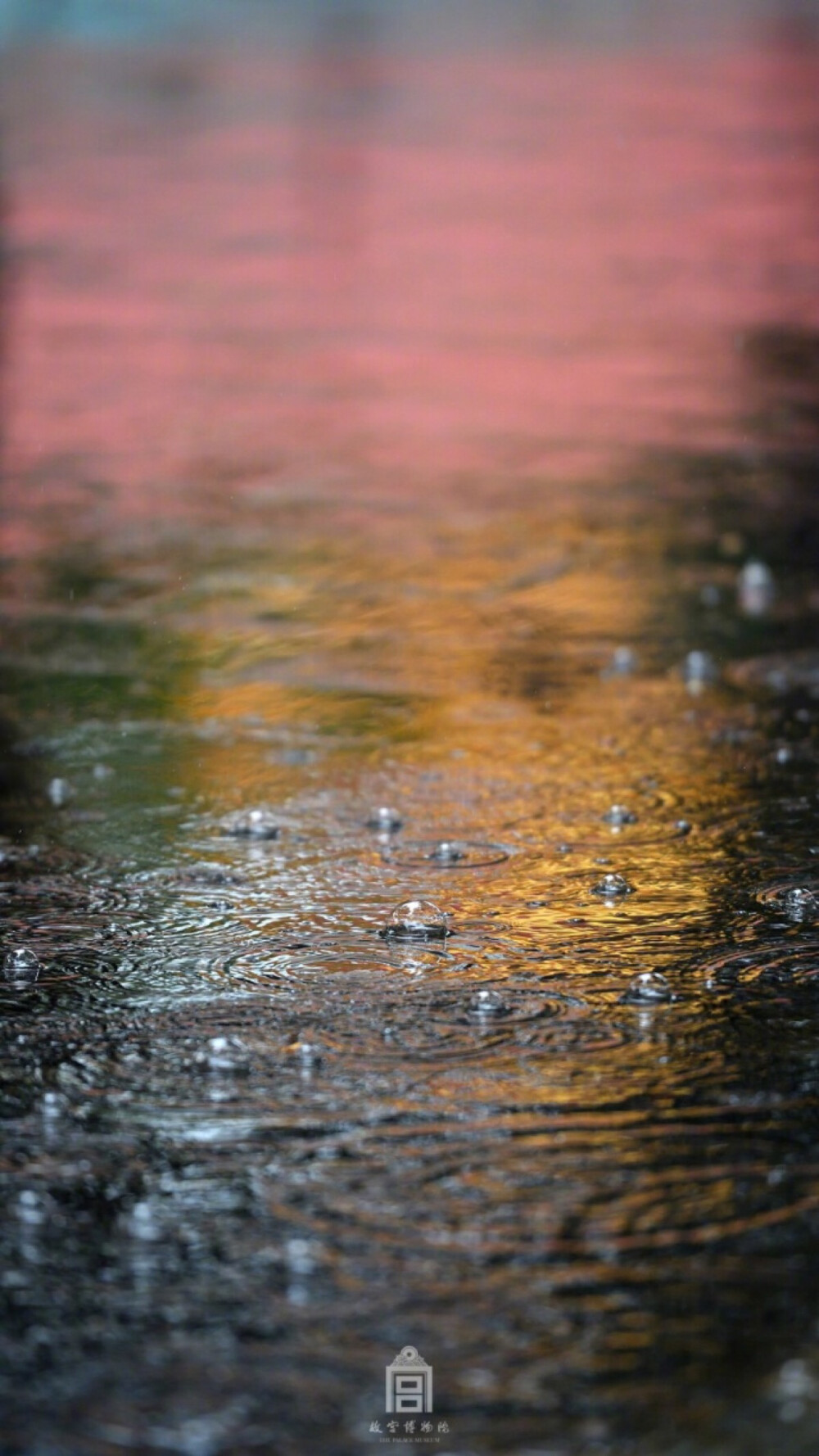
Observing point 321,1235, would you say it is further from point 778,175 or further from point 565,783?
point 778,175

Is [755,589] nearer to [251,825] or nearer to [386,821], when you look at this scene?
[386,821]

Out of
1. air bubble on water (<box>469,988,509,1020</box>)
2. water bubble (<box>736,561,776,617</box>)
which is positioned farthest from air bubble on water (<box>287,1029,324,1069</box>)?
water bubble (<box>736,561,776,617</box>)

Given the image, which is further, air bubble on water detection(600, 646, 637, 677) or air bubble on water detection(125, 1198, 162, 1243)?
air bubble on water detection(600, 646, 637, 677)

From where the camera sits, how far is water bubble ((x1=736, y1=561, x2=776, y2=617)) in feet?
13.9

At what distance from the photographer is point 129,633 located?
409cm

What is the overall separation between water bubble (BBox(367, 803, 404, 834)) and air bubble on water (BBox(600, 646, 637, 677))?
89 centimetres

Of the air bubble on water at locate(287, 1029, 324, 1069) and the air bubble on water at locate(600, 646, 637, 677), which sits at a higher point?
the air bubble on water at locate(287, 1029, 324, 1069)

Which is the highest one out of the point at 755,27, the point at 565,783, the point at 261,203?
the point at 755,27

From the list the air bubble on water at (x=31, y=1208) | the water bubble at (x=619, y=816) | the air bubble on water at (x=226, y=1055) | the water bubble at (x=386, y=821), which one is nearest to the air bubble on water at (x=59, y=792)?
the water bubble at (x=386, y=821)

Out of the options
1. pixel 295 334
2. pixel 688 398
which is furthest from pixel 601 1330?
pixel 295 334

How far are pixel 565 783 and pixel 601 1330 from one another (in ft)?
5.33

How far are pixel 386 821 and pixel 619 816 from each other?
0.36 meters

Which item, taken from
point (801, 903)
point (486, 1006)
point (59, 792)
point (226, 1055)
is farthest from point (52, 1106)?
point (59, 792)

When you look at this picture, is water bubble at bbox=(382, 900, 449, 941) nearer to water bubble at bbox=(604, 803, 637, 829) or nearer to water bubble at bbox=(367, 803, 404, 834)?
water bubble at bbox=(367, 803, 404, 834)
